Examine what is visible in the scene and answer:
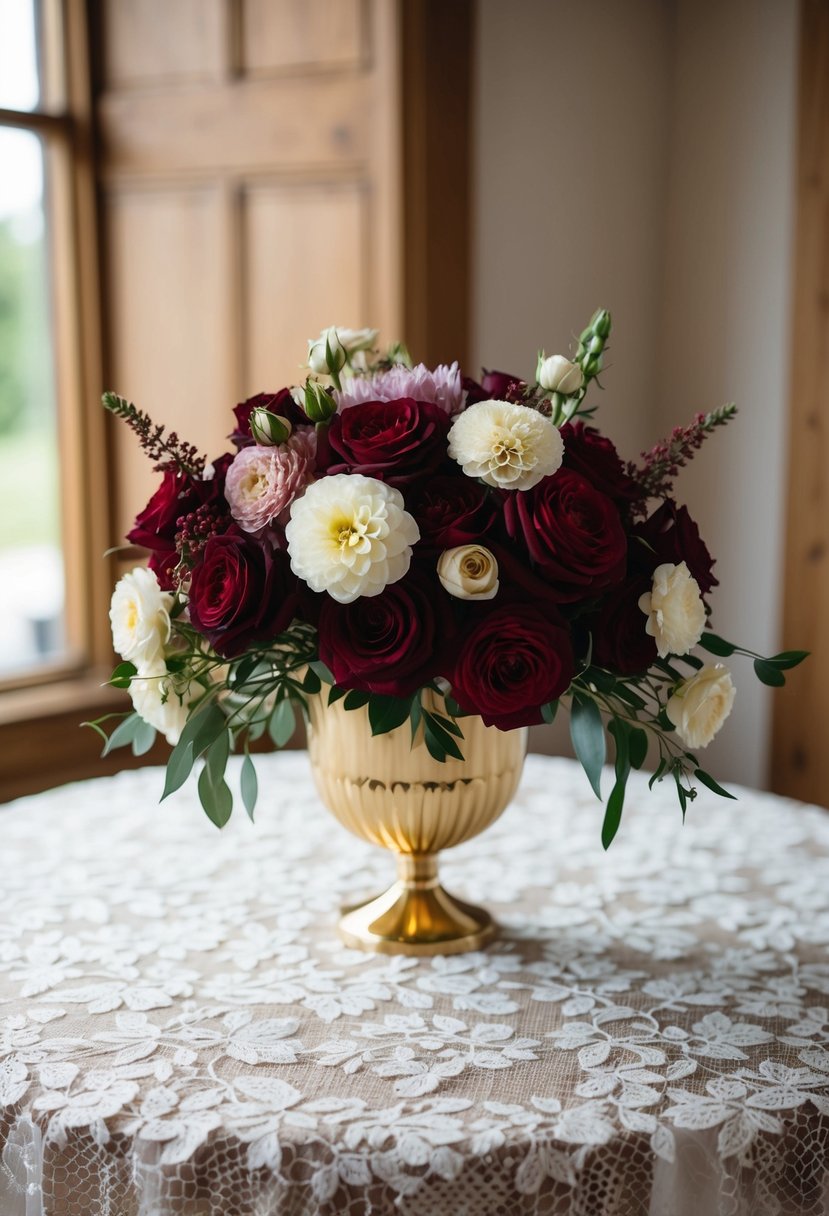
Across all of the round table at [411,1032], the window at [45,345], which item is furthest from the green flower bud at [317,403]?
the window at [45,345]

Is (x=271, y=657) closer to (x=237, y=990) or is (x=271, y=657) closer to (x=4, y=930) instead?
(x=237, y=990)

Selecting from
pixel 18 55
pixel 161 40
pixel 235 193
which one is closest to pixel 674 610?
pixel 235 193

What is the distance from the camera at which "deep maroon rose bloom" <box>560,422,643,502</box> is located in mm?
1069

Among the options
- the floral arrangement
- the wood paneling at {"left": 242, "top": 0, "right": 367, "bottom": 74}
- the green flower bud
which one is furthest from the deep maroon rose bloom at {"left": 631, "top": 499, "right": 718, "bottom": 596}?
the wood paneling at {"left": 242, "top": 0, "right": 367, "bottom": 74}

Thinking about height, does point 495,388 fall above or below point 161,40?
below

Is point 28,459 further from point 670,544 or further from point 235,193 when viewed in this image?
point 670,544

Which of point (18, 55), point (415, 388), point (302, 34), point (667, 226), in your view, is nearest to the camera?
point (415, 388)

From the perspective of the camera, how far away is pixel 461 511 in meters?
1.04

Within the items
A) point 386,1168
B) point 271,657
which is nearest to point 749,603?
point 271,657

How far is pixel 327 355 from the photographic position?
113cm

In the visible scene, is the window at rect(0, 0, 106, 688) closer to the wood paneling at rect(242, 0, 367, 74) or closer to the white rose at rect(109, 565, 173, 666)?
the wood paneling at rect(242, 0, 367, 74)

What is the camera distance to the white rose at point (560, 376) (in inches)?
43.7

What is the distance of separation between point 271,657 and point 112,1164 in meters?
0.43

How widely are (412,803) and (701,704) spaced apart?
0.28 meters
